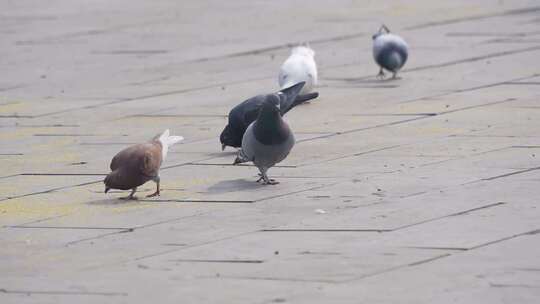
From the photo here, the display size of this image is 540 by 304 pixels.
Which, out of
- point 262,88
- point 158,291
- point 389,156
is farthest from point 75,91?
point 158,291

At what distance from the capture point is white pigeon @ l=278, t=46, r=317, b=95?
52.2 feet

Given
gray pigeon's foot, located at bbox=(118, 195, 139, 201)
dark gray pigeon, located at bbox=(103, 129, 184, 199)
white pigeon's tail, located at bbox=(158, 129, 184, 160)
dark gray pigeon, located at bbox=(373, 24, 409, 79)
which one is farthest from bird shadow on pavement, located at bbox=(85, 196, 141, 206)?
dark gray pigeon, located at bbox=(373, 24, 409, 79)

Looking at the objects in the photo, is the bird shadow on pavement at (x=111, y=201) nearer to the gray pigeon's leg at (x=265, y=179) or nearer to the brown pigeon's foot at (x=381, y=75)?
the gray pigeon's leg at (x=265, y=179)

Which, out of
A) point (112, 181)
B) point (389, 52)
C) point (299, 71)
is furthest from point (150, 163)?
point (389, 52)

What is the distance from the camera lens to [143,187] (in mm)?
12211

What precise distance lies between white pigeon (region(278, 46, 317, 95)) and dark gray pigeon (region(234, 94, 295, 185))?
4.10 meters

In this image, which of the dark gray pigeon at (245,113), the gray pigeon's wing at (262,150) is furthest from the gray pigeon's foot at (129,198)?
the dark gray pigeon at (245,113)

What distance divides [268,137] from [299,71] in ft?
15.4

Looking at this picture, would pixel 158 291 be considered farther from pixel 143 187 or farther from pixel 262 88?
pixel 262 88

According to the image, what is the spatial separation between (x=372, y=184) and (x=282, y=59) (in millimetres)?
8915

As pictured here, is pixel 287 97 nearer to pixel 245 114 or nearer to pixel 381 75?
pixel 245 114

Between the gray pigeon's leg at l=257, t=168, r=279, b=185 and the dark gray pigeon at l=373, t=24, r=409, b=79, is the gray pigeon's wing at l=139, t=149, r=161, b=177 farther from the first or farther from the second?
the dark gray pigeon at l=373, t=24, r=409, b=79

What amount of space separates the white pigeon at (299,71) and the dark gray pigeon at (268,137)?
410 cm

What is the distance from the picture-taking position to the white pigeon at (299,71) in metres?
15.9
